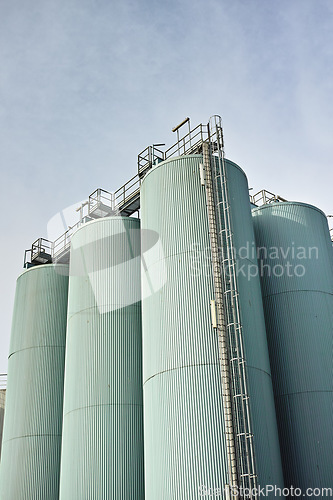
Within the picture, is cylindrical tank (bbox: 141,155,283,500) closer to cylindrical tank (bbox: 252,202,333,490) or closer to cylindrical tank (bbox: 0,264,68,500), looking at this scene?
cylindrical tank (bbox: 252,202,333,490)

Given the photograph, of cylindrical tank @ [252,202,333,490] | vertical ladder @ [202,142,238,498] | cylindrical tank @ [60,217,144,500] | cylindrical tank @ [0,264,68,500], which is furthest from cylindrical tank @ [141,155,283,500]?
cylindrical tank @ [0,264,68,500]

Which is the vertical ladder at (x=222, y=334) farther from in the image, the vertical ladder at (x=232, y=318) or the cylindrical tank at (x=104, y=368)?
the cylindrical tank at (x=104, y=368)

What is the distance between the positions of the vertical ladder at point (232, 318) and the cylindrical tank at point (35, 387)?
46.6 feet

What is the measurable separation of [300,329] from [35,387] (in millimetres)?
16067

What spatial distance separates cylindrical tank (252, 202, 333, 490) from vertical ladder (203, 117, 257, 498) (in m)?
5.12

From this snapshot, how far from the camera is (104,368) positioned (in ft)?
87.6

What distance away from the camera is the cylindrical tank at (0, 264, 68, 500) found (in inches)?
1200

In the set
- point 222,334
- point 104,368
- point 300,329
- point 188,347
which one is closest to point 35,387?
point 104,368

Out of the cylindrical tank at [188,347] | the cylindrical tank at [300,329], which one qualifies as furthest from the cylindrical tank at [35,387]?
the cylindrical tank at [300,329]

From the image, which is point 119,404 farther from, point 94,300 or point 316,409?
point 316,409

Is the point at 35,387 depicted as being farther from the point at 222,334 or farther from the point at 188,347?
the point at 222,334

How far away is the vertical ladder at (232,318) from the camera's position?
66.1ft

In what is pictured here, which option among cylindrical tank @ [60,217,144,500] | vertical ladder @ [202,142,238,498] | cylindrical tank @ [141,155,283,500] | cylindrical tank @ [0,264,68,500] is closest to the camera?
vertical ladder @ [202,142,238,498]

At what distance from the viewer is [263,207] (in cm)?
2973
